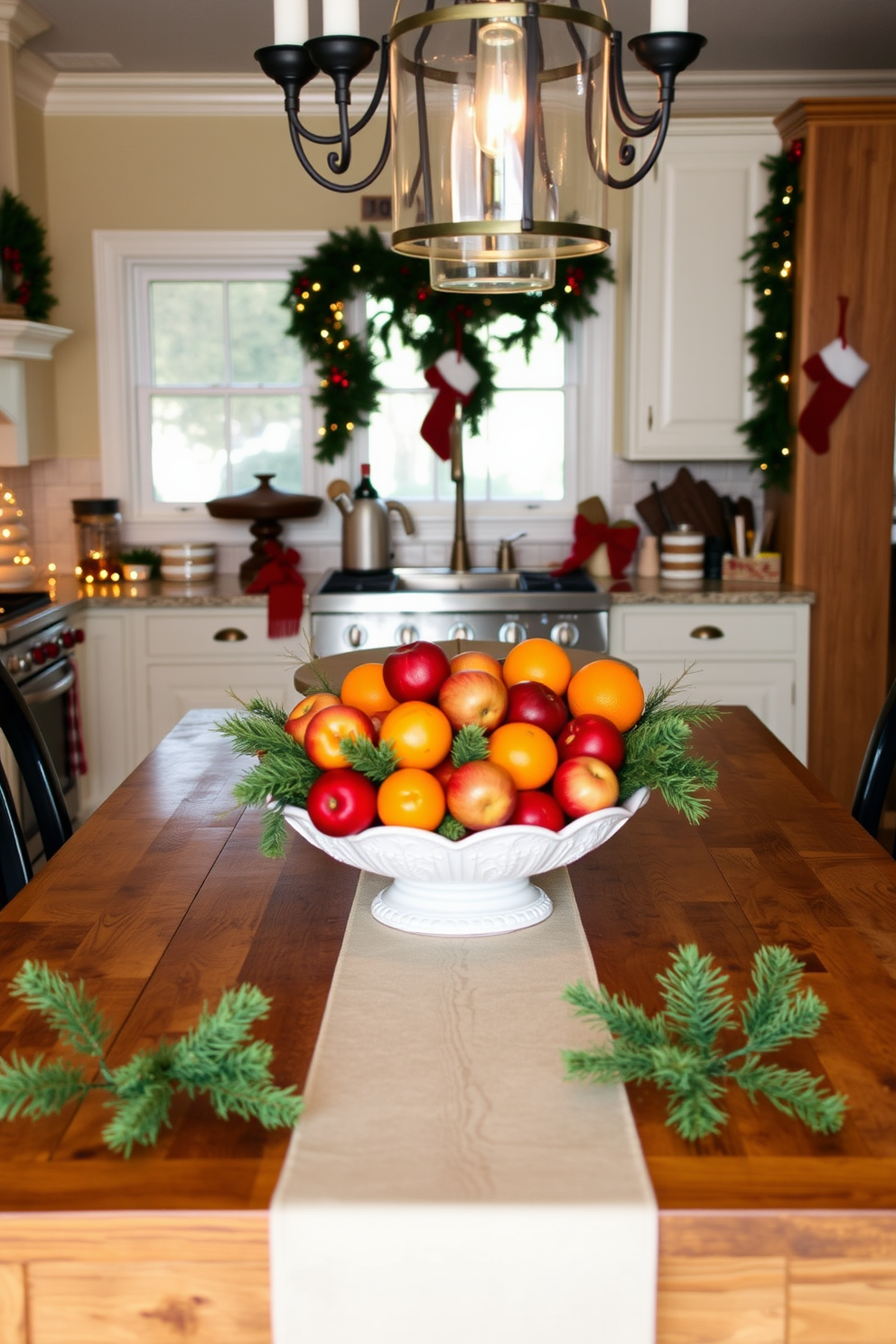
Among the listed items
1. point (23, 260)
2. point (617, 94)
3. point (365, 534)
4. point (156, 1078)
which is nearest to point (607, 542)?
point (365, 534)

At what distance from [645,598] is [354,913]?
9.28ft

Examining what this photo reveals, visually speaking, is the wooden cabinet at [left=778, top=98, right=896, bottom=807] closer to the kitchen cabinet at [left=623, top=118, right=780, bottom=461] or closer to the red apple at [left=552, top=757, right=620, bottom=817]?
the kitchen cabinet at [left=623, top=118, right=780, bottom=461]

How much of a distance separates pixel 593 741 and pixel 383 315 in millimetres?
3518

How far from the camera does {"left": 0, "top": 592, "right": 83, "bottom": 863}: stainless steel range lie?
11.7 feet

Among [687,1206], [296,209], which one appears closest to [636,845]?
[687,1206]

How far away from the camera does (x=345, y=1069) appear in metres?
1.13

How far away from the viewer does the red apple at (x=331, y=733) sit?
1.39 metres

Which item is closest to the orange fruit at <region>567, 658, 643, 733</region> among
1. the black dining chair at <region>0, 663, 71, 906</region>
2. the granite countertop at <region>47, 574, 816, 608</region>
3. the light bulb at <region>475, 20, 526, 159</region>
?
the light bulb at <region>475, 20, 526, 159</region>

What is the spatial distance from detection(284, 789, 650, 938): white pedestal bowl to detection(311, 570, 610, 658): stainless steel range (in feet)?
8.69

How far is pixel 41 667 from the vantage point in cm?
373

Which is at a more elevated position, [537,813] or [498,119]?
[498,119]

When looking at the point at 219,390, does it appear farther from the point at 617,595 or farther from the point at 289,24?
the point at 289,24

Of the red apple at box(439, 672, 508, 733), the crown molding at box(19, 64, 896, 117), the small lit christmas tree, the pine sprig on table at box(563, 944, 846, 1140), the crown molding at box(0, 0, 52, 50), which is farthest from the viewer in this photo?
the crown molding at box(19, 64, 896, 117)

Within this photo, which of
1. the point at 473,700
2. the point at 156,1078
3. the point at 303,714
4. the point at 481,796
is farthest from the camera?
the point at 303,714
